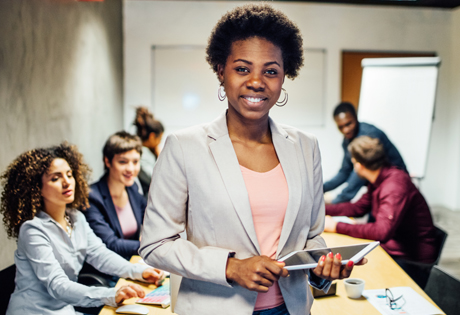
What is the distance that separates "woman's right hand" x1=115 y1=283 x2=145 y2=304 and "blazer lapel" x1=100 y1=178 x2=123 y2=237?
0.98m

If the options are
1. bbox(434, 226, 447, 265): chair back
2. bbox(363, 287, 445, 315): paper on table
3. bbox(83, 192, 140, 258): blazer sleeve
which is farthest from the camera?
bbox(434, 226, 447, 265): chair back

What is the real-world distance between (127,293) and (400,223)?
196cm

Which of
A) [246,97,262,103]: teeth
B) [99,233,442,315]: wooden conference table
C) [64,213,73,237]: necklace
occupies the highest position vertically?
[246,97,262,103]: teeth

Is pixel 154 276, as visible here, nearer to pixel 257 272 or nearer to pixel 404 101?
pixel 257 272

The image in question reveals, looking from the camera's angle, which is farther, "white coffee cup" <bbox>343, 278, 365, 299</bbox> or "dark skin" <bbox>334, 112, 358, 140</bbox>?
"dark skin" <bbox>334, 112, 358, 140</bbox>

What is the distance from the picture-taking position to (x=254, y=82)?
106cm

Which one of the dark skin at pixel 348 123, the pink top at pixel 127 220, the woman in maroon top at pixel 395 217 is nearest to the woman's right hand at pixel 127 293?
the pink top at pixel 127 220

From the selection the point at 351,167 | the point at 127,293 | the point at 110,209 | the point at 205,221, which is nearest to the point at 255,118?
the point at 205,221

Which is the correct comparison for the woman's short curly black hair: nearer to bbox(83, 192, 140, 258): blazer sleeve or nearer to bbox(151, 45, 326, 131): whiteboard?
bbox(83, 192, 140, 258): blazer sleeve

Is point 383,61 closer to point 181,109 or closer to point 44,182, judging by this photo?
point 181,109

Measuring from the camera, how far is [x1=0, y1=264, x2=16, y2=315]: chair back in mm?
1921

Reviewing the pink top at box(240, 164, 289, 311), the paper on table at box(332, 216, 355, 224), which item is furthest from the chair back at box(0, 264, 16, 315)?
the paper on table at box(332, 216, 355, 224)

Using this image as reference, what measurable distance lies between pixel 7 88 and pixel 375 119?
4.39m

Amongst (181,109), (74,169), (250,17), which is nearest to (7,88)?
(74,169)
